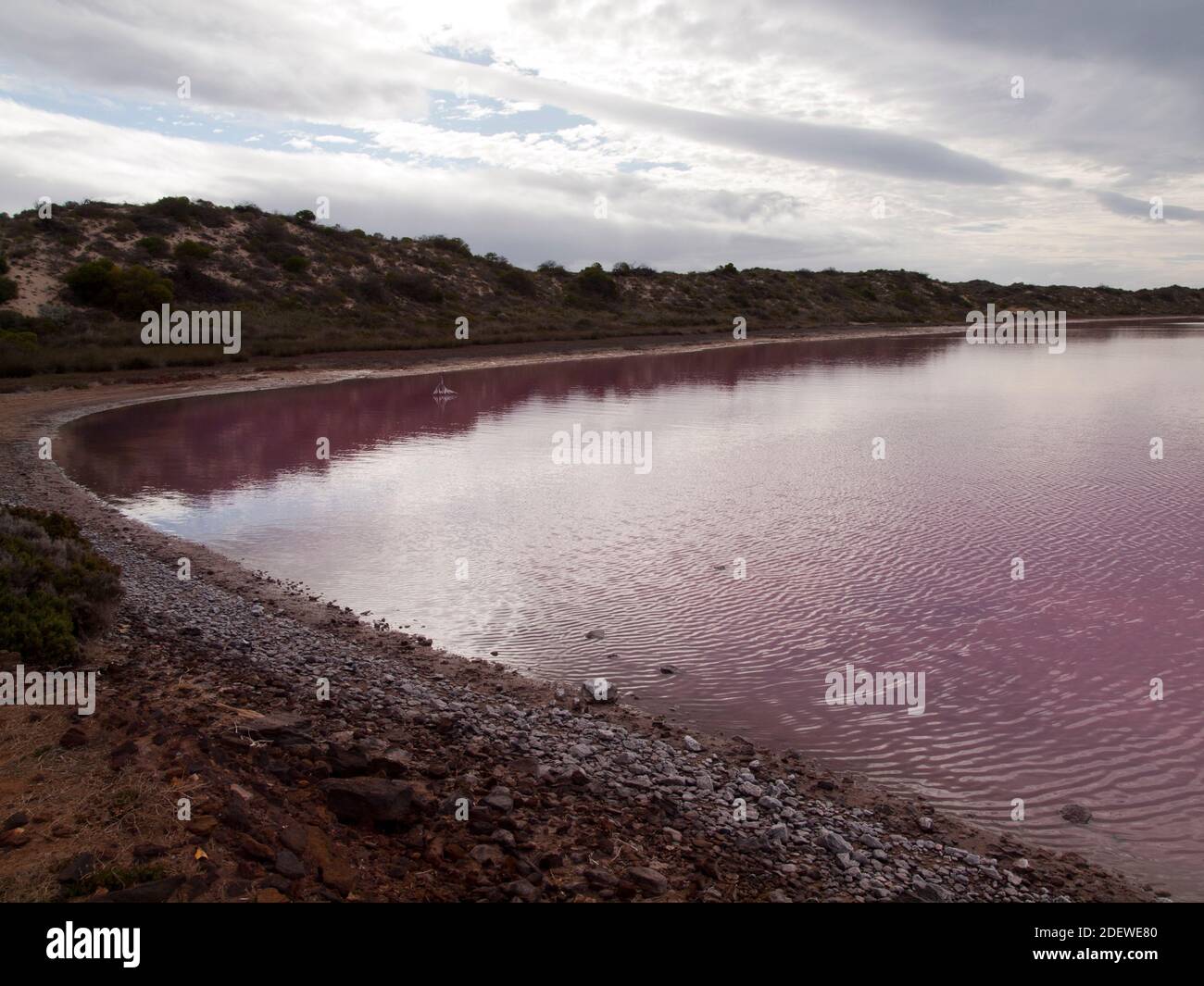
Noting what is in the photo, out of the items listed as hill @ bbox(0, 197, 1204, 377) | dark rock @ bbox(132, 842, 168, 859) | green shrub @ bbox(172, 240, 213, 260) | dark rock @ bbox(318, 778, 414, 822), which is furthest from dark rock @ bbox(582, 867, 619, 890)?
green shrub @ bbox(172, 240, 213, 260)

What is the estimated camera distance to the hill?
134ft

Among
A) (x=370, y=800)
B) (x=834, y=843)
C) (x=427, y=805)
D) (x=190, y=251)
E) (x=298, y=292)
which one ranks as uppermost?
(x=190, y=251)

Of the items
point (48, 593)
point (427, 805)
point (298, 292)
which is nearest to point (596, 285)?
point (298, 292)

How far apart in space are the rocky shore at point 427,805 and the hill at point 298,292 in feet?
102

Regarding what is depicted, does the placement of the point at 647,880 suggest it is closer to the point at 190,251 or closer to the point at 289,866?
the point at 289,866

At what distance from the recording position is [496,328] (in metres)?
55.8

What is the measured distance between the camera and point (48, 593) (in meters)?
7.81

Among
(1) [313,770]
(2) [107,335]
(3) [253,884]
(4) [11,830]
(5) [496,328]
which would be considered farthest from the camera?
(5) [496,328]

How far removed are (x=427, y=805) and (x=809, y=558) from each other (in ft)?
26.1

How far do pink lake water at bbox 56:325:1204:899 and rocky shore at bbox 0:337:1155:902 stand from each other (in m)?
0.84
